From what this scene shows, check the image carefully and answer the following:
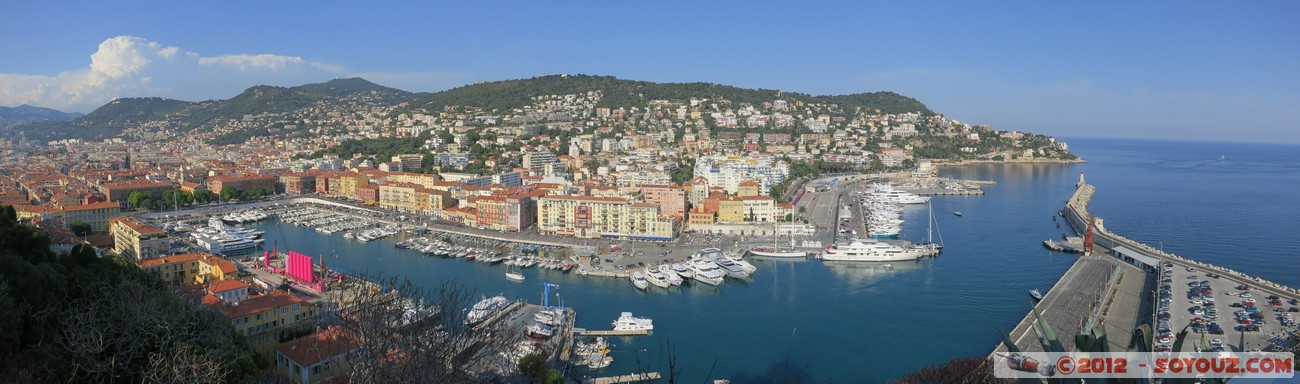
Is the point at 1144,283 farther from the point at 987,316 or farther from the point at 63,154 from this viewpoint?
the point at 63,154

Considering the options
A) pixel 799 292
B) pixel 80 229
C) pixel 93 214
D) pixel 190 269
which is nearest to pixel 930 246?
pixel 799 292

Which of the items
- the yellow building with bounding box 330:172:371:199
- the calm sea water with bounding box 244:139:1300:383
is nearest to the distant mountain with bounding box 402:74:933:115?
the yellow building with bounding box 330:172:371:199

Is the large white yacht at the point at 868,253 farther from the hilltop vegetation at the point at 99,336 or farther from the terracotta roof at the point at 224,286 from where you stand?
the hilltop vegetation at the point at 99,336

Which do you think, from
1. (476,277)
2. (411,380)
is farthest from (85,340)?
(476,277)

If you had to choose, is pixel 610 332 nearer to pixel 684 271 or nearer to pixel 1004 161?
pixel 684 271

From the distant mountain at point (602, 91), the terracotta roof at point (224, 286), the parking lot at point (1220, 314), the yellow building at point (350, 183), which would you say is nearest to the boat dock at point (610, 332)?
the terracotta roof at point (224, 286)

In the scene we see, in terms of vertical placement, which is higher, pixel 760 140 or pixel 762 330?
pixel 760 140
